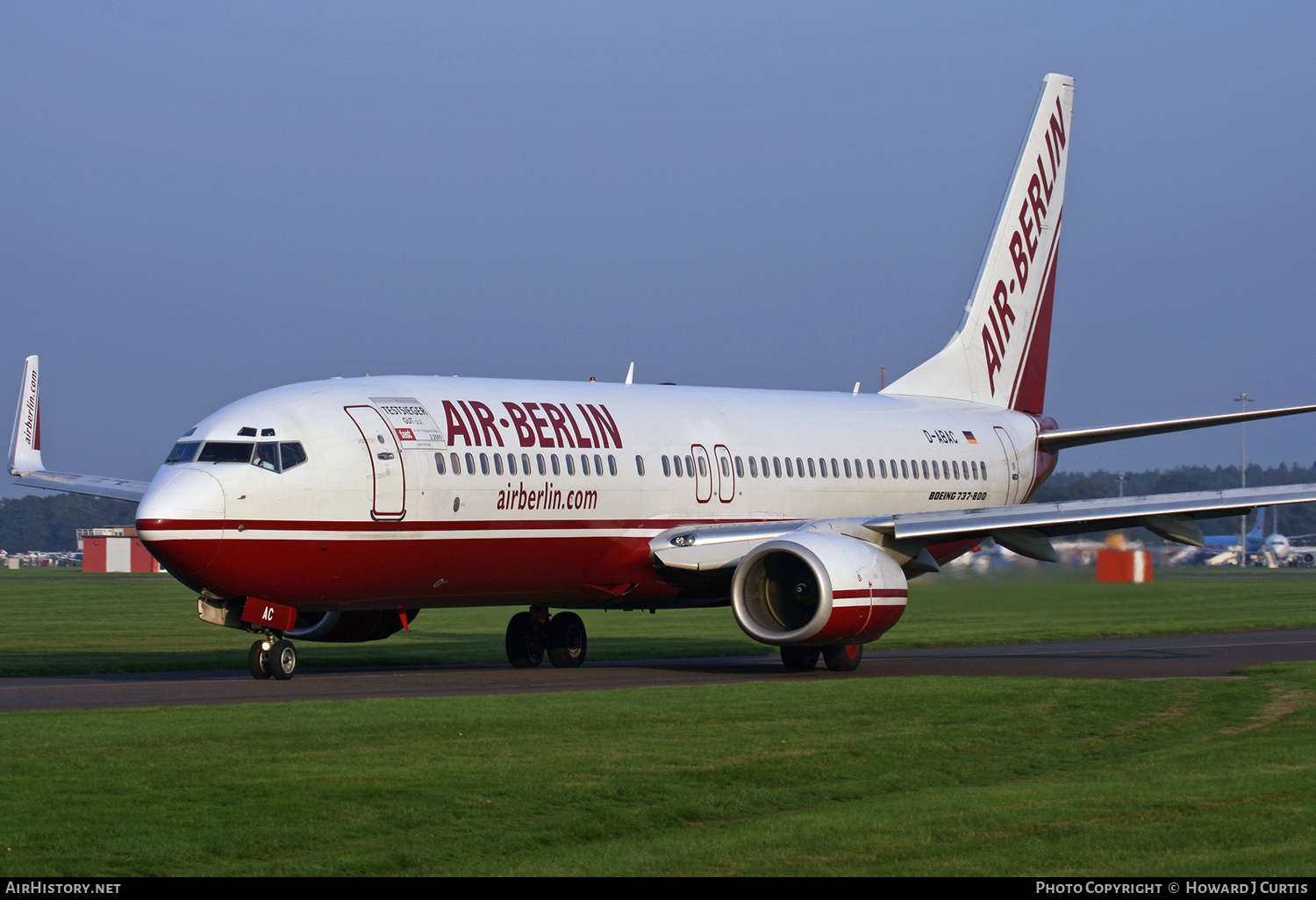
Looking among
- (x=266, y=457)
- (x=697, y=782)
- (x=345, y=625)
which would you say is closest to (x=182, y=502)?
(x=266, y=457)

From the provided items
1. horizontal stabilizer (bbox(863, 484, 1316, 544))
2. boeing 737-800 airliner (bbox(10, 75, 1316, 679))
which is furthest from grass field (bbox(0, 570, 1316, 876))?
boeing 737-800 airliner (bbox(10, 75, 1316, 679))

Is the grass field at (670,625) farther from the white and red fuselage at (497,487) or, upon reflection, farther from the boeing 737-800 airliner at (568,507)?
the white and red fuselage at (497,487)

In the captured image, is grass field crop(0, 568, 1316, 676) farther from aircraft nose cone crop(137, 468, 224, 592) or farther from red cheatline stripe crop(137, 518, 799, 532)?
aircraft nose cone crop(137, 468, 224, 592)

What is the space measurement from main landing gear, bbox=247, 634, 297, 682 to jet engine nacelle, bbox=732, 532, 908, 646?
6116 millimetres

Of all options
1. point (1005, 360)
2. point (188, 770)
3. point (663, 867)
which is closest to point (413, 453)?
point (188, 770)

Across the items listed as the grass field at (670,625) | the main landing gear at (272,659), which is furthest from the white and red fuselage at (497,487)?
the grass field at (670,625)

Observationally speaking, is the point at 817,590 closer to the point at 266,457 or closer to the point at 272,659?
the point at 272,659

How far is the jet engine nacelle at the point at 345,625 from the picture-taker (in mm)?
23375

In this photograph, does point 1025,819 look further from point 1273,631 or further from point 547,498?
point 1273,631

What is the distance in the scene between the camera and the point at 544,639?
25.8 m

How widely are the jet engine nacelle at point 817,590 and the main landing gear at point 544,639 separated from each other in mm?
3849

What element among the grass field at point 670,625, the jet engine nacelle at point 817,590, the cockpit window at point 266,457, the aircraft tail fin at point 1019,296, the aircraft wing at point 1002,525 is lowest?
the grass field at point 670,625

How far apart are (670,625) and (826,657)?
1474cm

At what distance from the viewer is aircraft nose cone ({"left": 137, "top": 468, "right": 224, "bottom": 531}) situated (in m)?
19.1
